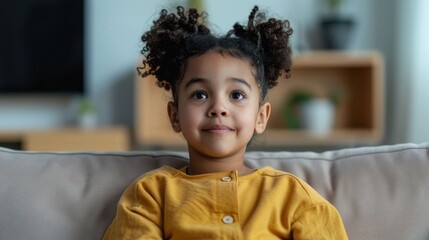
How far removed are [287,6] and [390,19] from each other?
686mm

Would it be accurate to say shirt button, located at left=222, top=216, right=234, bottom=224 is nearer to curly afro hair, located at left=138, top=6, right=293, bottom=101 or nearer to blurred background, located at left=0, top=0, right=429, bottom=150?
curly afro hair, located at left=138, top=6, right=293, bottom=101

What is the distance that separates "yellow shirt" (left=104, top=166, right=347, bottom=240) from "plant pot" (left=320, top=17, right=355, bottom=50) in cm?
302

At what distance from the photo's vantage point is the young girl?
138 centimetres

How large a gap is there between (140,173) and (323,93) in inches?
123

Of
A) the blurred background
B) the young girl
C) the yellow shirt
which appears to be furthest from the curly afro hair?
the blurred background

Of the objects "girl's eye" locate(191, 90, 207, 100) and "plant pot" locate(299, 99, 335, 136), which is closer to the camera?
"girl's eye" locate(191, 90, 207, 100)

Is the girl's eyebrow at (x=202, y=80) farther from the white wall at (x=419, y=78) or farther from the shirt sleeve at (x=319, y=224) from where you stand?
the white wall at (x=419, y=78)

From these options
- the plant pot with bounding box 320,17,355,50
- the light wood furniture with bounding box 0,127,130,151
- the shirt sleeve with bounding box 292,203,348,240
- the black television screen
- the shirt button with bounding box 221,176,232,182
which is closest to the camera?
the shirt sleeve with bounding box 292,203,348,240

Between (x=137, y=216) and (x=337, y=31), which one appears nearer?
(x=137, y=216)

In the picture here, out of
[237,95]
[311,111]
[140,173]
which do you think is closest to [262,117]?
[237,95]

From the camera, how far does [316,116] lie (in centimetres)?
425

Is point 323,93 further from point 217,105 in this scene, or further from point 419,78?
point 217,105

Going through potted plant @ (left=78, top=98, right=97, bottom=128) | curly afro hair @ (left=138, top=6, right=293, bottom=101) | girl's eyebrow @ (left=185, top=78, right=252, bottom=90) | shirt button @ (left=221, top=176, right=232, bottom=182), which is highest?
curly afro hair @ (left=138, top=6, right=293, bottom=101)

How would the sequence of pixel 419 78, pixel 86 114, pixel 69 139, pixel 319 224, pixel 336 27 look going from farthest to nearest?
pixel 86 114, pixel 336 27, pixel 69 139, pixel 419 78, pixel 319 224
